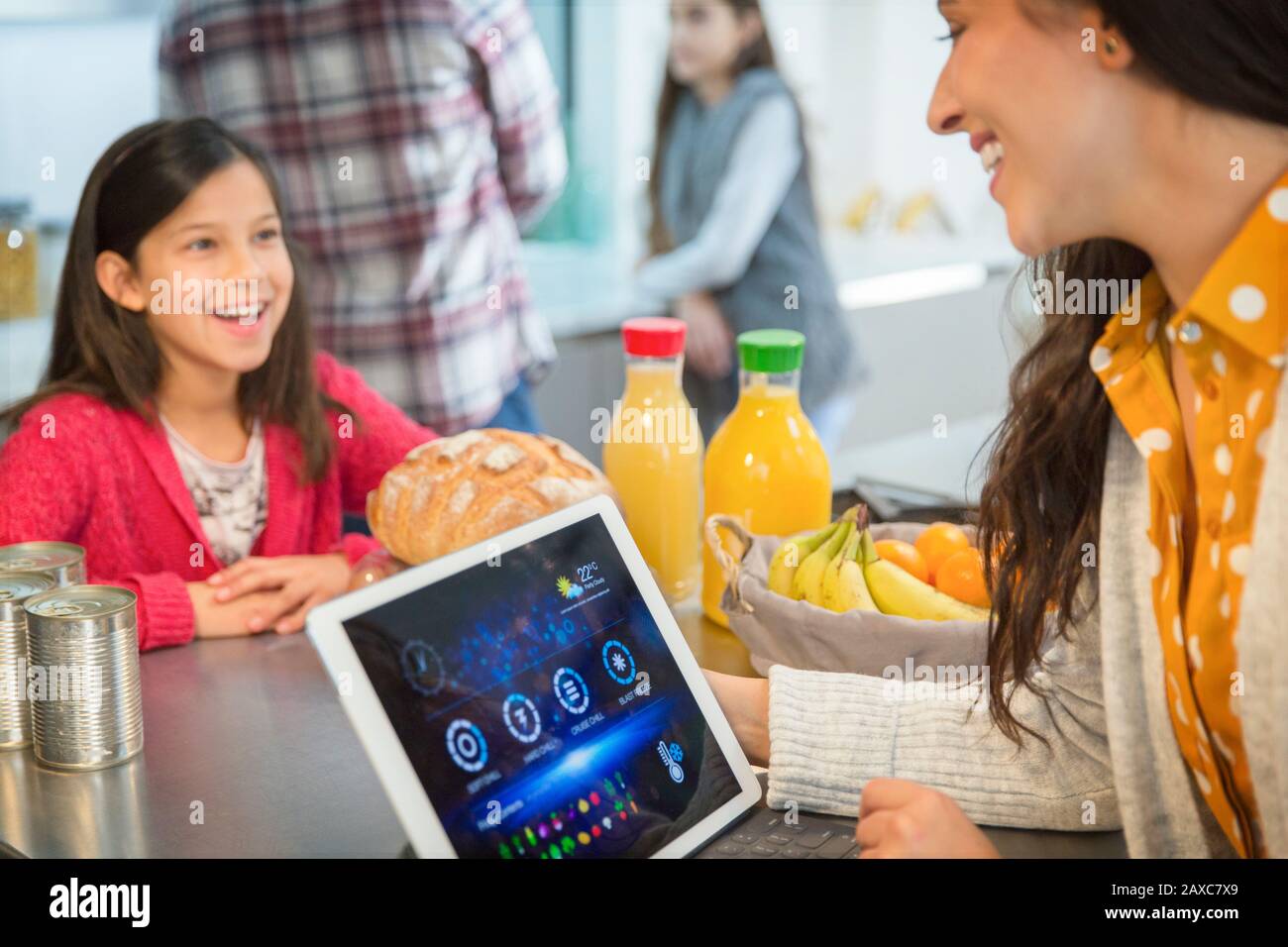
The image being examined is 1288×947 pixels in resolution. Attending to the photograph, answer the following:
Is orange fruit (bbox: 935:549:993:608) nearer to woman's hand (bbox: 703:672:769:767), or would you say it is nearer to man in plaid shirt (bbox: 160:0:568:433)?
woman's hand (bbox: 703:672:769:767)

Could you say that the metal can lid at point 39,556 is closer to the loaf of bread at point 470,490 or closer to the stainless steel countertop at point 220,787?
the stainless steel countertop at point 220,787

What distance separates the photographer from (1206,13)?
0.77 meters

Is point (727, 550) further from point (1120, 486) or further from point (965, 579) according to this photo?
point (1120, 486)

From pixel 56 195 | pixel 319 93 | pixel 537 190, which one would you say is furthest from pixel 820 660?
pixel 56 195

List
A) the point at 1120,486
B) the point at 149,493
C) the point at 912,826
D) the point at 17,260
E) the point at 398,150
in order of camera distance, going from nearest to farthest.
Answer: the point at 912,826, the point at 1120,486, the point at 149,493, the point at 398,150, the point at 17,260

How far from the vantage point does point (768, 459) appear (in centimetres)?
133

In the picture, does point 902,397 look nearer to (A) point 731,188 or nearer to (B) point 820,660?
(A) point 731,188

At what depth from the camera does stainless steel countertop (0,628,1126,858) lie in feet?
3.09

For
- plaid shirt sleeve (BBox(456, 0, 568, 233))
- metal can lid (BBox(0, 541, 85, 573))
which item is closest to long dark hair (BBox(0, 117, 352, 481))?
metal can lid (BBox(0, 541, 85, 573))

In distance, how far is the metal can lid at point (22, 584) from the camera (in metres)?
1.08

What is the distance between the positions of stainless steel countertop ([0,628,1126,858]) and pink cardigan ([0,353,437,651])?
192mm

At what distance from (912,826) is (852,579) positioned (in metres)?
0.33

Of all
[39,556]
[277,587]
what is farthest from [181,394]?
[39,556]
